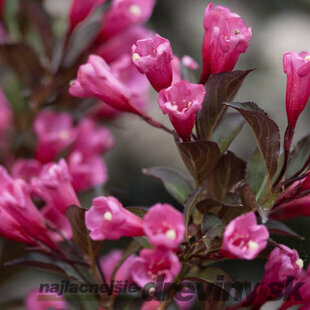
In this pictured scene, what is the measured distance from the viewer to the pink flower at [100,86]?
1092 millimetres

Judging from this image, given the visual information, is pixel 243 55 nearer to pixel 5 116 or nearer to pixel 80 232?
pixel 5 116

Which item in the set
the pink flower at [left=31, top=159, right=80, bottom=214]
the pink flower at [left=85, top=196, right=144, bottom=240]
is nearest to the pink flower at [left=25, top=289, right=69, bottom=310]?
the pink flower at [left=31, top=159, right=80, bottom=214]

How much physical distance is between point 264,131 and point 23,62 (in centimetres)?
86

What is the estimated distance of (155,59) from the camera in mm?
952

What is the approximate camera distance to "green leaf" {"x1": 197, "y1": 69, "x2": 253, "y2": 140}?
99 cm

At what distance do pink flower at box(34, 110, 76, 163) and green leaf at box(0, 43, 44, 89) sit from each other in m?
0.10

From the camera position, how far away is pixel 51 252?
46.6 inches

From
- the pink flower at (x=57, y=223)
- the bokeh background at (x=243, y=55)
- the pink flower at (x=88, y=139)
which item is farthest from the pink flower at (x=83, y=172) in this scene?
the bokeh background at (x=243, y=55)

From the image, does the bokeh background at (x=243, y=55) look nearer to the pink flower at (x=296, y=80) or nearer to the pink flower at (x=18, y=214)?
the pink flower at (x=18, y=214)

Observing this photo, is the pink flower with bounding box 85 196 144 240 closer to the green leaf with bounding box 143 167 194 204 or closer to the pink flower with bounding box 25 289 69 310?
the green leaf with bounding box 143 167 194 204

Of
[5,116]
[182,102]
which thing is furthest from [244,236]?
[5,116]

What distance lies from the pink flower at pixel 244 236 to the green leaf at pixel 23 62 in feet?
3.09

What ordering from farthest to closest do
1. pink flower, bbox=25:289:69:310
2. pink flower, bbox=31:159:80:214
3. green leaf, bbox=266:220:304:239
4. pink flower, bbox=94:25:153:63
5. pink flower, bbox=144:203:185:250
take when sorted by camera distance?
pink flower, bbox=94:25:153:63
pink flower, bbox=25:289:69:310
pink flower, bbox=31:159:80:214
green leaf, bbox=266:220:304:239
pink flower, bbox=144:203:185:250

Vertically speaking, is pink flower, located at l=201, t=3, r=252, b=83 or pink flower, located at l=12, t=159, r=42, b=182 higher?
pink flower, located at l=201, t=3, r=252, b=83
